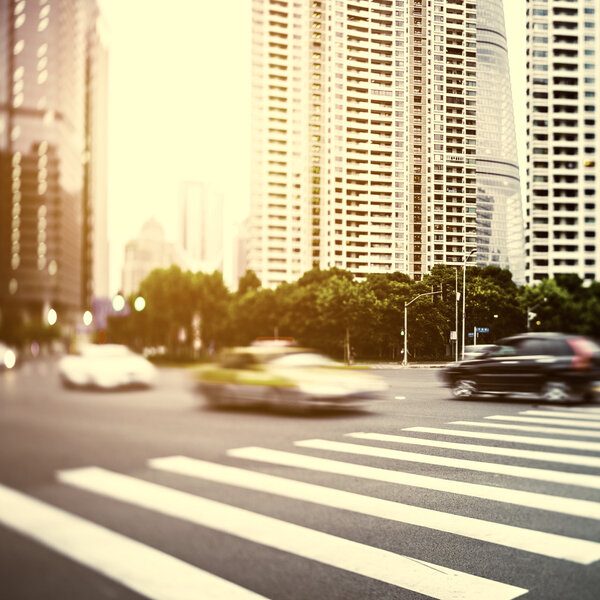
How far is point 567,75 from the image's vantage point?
1.41 m

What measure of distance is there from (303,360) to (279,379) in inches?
2.5

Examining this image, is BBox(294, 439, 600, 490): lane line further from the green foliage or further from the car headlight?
the car headlight

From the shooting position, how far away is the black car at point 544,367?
111cm

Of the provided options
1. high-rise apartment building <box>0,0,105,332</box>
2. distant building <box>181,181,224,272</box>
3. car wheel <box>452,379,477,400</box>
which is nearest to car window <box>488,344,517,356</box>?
car wheel <box>452,379,477,400</box>

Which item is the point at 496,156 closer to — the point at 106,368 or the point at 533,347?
the point at 533,347

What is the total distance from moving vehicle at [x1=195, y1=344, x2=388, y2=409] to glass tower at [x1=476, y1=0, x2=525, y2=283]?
0.41 meters

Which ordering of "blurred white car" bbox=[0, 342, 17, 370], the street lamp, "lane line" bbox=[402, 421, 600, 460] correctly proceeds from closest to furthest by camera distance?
"blurred white car" bbox=[0, 342, 17, 370] < the street lamp < "lane line" bbox=[402, 421, 600, 460]

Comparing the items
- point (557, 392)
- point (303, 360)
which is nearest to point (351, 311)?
point (303, 360)

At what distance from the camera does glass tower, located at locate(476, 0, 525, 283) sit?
1268 millimetres

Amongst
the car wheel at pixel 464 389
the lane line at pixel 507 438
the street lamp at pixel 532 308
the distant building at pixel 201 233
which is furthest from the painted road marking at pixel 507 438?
the distant building at pixel 201 233

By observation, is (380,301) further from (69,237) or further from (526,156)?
(69,237)

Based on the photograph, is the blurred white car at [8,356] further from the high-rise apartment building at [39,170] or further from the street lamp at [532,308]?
the street lamp at [532,308]

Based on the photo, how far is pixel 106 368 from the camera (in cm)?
127

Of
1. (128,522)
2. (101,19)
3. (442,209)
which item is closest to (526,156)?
(442,209)
